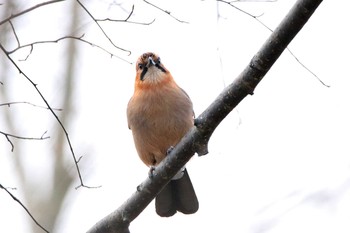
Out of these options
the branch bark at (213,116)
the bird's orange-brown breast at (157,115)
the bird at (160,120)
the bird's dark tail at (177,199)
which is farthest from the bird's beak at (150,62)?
the branch bark at (213,116)

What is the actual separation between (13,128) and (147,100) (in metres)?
2.12

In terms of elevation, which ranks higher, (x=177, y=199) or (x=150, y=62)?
(x=150, y=62)

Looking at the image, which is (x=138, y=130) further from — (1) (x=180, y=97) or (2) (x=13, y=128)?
(2) (x=13, y=128)

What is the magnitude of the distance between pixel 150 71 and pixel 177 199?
1.16m

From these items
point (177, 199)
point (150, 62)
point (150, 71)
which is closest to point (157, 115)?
point (150, 71)

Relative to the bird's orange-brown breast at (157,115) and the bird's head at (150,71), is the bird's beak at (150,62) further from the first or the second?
the bird's orange-brown breast at (157,115)

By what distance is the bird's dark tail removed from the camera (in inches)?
228

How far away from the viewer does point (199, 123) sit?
13.2ft

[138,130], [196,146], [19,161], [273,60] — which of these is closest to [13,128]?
[19,161]

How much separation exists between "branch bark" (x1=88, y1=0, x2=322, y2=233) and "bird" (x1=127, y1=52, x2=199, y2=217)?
0.80 m

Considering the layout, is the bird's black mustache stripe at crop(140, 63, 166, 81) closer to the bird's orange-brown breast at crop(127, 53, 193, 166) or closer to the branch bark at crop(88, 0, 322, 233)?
the bird's orange-brown breast at crop(127, 53, 193, 166)

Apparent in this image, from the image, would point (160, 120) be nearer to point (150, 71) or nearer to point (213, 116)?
point (150, 71)

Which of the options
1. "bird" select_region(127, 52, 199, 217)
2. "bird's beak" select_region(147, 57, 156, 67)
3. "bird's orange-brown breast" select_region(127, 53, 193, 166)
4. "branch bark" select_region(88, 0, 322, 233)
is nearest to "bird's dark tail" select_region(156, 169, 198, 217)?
"bird" select_region(127, 52, 199, 217)

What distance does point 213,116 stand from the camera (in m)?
3.94
